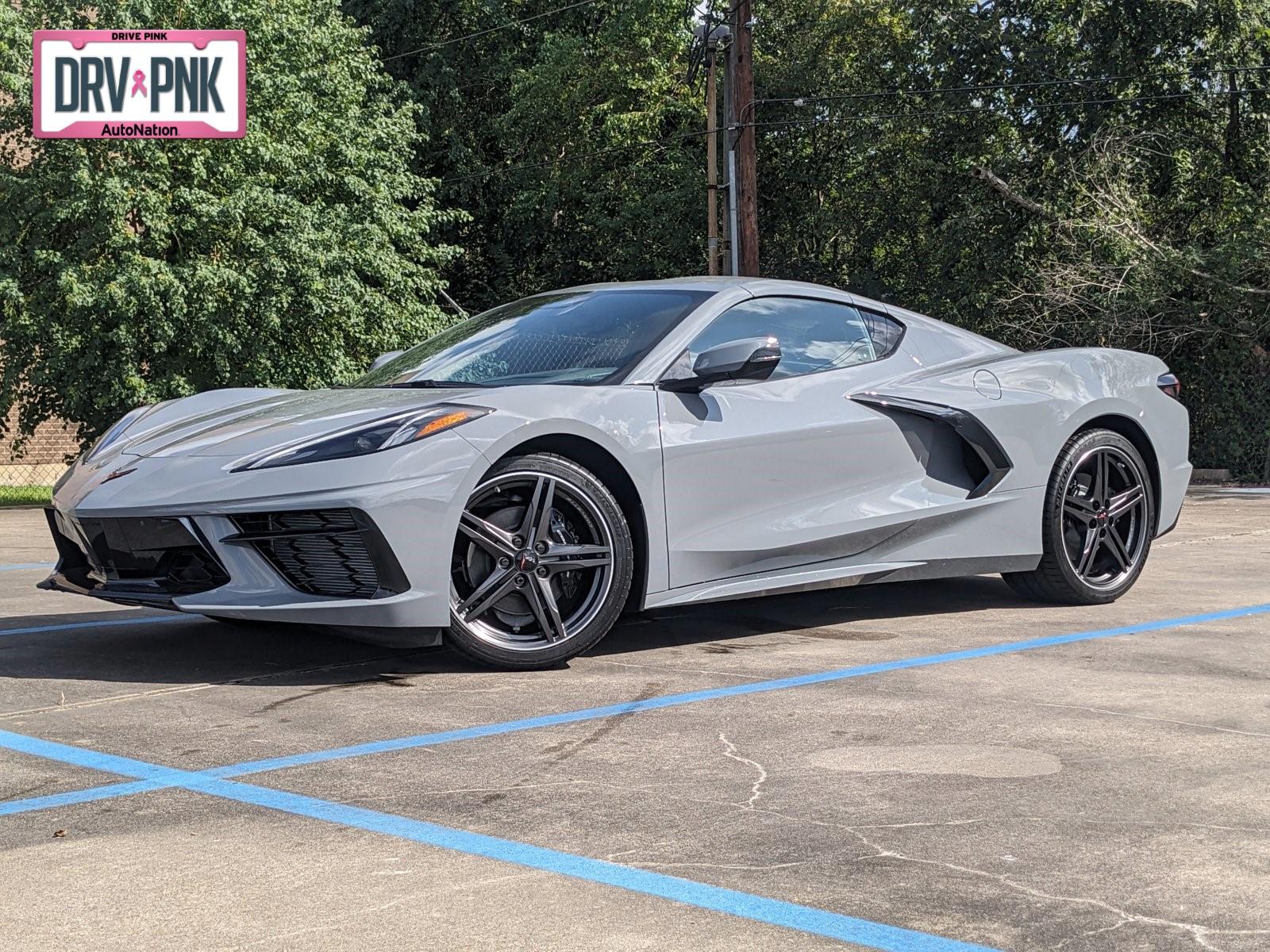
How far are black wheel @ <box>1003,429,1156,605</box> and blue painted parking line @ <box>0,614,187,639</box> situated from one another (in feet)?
12.4

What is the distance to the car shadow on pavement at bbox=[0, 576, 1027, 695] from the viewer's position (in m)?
5.48

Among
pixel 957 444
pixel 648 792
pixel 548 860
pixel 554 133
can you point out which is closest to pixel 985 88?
pixel 554 133

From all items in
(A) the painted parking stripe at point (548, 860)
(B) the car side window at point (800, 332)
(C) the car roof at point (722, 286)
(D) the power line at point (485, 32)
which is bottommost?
(A) the painted parking stripe at point (548, 860)

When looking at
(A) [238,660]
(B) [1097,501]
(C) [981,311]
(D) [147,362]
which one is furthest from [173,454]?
(C) [981,311]

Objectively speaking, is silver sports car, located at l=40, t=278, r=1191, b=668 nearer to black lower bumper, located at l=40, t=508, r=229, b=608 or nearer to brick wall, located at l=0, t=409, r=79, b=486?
black lower bumper, located at l=40, t=508, r=229, b=608

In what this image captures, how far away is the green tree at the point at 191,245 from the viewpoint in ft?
70.4

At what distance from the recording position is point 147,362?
22.5 metres

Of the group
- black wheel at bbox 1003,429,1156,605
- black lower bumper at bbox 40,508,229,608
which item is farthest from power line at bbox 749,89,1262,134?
black lower bumper at bbox 40,508,229,608

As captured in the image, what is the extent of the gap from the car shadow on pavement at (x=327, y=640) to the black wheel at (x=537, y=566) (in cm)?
21

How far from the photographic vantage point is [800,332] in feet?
21.4

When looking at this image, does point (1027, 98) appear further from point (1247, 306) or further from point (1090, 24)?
point (1247, 306)

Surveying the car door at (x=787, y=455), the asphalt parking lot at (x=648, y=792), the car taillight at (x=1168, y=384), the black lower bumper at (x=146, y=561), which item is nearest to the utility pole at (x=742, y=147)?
the car taillight at (x=1168, y=384)

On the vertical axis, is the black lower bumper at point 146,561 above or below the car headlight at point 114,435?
below

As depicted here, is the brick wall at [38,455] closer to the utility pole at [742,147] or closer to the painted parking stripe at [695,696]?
the utility pole at [742,147]
